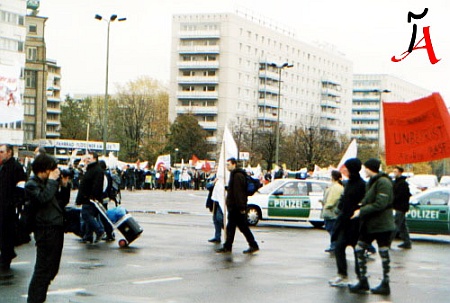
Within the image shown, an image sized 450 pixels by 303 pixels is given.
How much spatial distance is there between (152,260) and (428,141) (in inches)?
193

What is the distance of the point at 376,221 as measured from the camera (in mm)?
10523

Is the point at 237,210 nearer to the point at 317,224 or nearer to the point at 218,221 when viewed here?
the point at 218,221

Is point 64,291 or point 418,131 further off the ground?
point 418,131

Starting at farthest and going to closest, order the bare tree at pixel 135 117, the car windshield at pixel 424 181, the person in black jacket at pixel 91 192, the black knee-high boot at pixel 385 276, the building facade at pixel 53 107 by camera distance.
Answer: the building facade at pixel 53 107, the bare tree at pixel 135 117, the car windshield at pixel 424 181, the person in black jacket at pixel 91 192, the black knee-high boot at pixel 385 276

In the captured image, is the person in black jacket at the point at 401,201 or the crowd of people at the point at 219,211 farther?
the person in black jacket at the point at 401,201

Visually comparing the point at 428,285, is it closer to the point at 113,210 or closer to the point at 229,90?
the point at 113,210

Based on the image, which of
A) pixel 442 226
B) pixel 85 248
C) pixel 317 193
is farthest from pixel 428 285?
pixel 317 193

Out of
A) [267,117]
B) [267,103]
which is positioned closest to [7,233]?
[267,103]

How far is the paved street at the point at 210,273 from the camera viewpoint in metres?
10.1

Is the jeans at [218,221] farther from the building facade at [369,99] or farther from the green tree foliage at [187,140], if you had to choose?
the building facade at [369,99]

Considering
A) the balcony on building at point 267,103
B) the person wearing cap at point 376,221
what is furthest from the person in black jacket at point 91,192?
the balcony on building at point 267,103

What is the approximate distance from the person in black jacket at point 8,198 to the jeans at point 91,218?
4104 mm

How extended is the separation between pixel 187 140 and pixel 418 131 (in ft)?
293

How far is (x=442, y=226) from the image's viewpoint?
1967 cm
